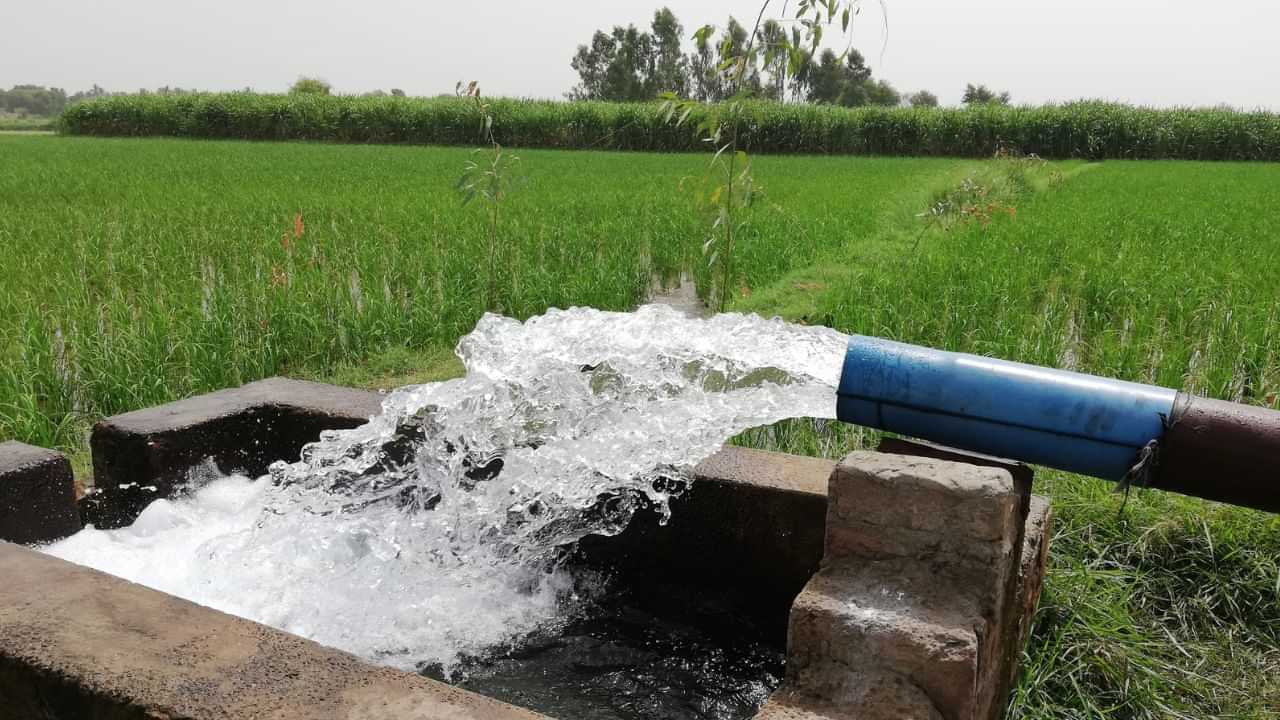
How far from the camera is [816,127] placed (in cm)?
3062

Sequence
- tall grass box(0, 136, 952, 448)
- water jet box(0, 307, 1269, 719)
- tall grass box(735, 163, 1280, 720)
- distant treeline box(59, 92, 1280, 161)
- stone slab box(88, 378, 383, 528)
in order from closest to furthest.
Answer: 1. water jet box(0, 307, 1269, 719)
2. tall grass box(735, 163, 1280, 720)
3. stone slab box(88, 378, 383, 528)
4. tall grass box(0, 136, 952, 448)
5. distant treeline box(59, 92, 1280, 161)

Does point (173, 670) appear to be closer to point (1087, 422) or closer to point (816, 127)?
point (1087, 422)

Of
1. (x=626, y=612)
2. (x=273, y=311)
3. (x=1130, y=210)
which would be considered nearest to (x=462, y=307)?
(x=273, y=311)

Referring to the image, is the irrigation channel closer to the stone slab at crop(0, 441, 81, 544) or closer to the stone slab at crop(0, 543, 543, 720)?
the stone slab at crop(0, 441, 81, 544)

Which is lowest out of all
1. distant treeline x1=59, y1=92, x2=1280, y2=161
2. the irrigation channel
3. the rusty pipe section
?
the irrigation channel

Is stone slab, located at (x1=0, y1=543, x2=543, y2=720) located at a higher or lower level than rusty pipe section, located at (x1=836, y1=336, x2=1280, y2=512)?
lower

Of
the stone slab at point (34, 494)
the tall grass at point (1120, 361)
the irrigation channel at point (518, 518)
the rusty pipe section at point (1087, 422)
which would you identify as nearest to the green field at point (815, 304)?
the tall grass at point (1120, 361)

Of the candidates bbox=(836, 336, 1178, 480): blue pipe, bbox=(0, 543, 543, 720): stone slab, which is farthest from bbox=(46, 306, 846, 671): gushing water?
bbox=(0, 543, 543, 720): stone slab

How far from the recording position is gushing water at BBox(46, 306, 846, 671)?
7.32 ft

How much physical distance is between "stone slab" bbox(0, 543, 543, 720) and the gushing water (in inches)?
29.1

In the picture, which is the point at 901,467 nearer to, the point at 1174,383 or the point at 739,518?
the point at 739,518

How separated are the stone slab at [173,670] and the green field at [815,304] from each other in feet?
4.63

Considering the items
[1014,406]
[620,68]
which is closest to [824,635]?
[1014,406]

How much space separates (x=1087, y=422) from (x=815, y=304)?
140 inches
